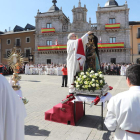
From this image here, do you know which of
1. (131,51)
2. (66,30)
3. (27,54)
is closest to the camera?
(131,51)

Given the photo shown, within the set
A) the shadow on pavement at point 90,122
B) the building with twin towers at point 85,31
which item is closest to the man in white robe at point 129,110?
the shadow on pavement at point 90,122

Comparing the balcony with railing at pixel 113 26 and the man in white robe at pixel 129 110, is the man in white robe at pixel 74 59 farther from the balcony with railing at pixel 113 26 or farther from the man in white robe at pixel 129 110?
the balcony with railing at pixel 113 26

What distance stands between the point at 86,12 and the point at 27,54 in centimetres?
1772

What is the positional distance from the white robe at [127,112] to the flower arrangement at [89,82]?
209cm

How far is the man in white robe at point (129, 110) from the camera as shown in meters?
1.73

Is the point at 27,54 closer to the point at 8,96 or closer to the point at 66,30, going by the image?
the point at 66,30

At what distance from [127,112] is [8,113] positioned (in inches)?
53.9

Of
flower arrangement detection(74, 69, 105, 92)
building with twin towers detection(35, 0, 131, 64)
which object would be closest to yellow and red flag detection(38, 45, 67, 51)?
building with twin towers detection(35, 0, 131, 64)

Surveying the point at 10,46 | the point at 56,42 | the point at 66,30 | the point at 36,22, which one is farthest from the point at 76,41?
the point at 10,46

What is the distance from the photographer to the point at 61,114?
4.50 m

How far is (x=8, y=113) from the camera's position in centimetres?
142

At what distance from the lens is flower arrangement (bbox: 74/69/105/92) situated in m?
3.99

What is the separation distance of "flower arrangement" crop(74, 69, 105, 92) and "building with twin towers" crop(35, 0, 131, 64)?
2626cm

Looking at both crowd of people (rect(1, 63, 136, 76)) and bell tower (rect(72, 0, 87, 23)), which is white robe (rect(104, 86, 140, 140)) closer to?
crowd of people (rect(1, 63, 136, 76))
